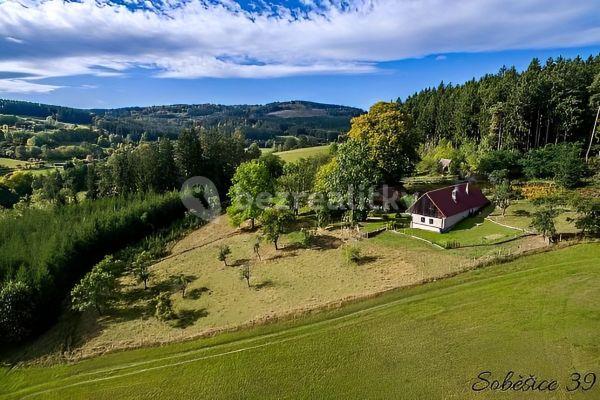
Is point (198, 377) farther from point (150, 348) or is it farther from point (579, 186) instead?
point (579, 186)

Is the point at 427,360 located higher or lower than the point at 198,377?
higher

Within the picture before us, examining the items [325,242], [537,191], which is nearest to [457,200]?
[537,191]

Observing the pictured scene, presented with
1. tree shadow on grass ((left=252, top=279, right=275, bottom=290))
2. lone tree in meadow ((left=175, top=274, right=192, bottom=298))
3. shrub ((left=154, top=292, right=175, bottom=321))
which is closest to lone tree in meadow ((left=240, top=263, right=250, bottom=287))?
tree shadow on grass ((left=252, top=279, right=275, bottom=290))

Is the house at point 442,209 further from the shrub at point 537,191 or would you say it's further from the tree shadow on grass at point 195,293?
the tree shadow on grass at point 195,293

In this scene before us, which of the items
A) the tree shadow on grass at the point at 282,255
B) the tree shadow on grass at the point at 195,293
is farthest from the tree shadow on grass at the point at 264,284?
the tree shadow on grass at the point at 282,255

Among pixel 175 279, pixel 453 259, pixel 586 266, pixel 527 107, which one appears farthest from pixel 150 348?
pixel 527 107

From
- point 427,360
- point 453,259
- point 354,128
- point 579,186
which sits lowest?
point 427,360

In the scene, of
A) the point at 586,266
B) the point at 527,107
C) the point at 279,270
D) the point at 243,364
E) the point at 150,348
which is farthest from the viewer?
the point at 527,107

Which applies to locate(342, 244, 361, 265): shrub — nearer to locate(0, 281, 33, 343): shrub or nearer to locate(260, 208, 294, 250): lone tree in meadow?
locate(260, 208, 294, 250): lone tree in meadow
